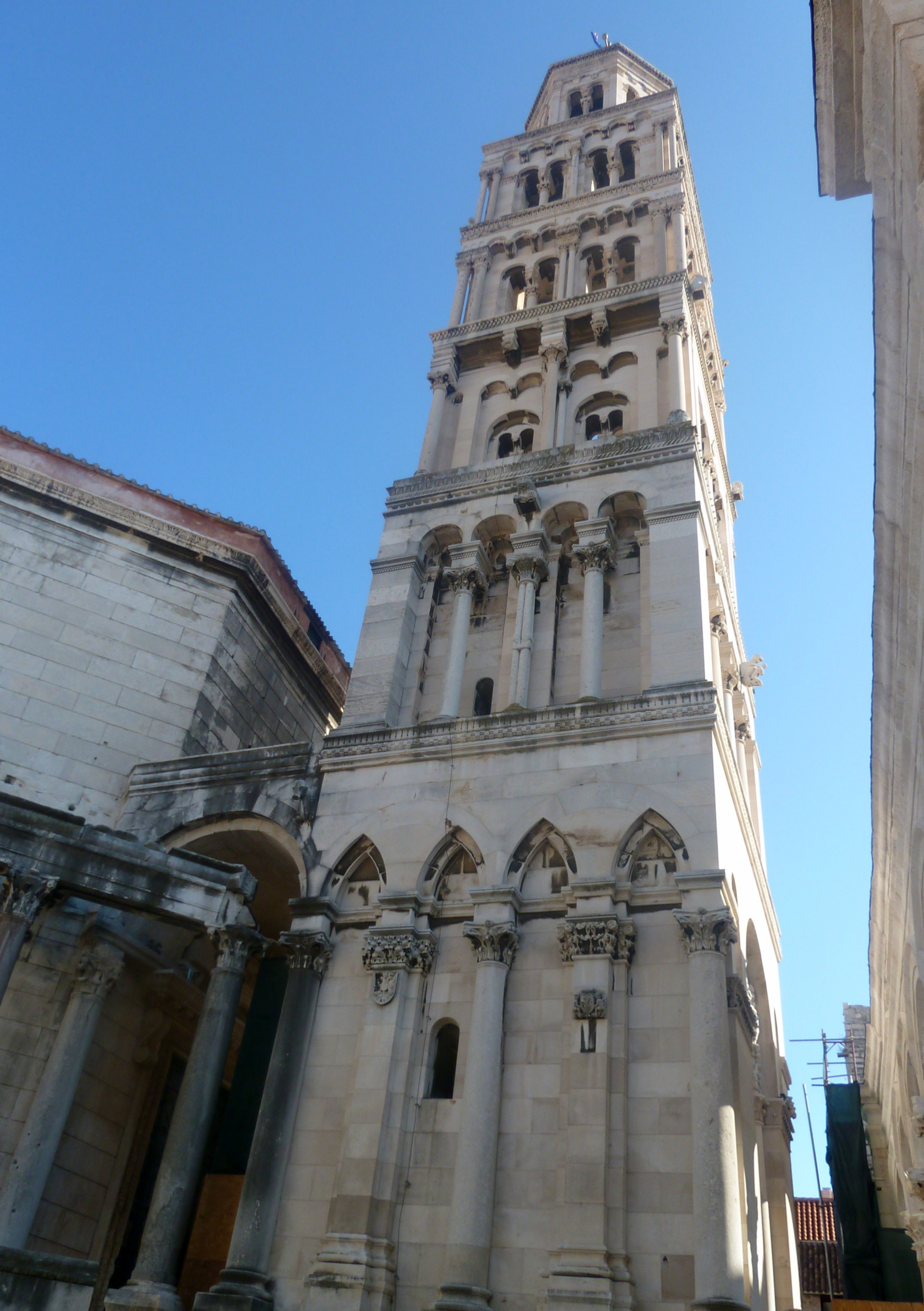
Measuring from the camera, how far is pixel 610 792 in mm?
16344

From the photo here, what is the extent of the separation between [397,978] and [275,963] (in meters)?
4.03

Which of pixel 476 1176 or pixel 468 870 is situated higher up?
pixel 468 870

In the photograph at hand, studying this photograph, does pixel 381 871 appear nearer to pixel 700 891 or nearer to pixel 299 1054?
pixel 299 1054

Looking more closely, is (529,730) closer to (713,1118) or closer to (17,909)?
(713,1118)

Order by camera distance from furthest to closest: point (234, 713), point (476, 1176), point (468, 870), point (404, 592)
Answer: point (234, 713)
point (404, 592)
point (468, 870)
point (476, 1176)

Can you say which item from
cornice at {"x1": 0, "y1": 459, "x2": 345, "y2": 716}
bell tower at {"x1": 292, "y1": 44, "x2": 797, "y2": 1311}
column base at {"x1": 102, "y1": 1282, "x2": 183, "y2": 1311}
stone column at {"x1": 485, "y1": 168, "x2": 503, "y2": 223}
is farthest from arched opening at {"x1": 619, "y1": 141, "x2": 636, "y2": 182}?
column base at {"x1": 102, "y1": 1282, "x2": 183, "y2": 1311}

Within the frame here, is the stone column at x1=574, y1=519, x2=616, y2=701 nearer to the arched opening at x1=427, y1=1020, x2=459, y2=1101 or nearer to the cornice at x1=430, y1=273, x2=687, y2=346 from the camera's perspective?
the arched opening at x1=427, y1=1020, x2=459, y2=1101

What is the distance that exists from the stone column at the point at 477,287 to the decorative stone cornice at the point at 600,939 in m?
18.6

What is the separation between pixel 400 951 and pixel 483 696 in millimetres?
Result: 6129

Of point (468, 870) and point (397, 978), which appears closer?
point (397, 978)

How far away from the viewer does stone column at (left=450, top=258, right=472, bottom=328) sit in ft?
96.1

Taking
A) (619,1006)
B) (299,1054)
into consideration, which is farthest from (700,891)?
(299,1054)

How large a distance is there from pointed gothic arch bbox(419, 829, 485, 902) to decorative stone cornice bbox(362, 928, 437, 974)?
2.80 feet

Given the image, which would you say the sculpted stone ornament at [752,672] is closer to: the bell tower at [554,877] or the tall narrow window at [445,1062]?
the bell tower at [554,877]
